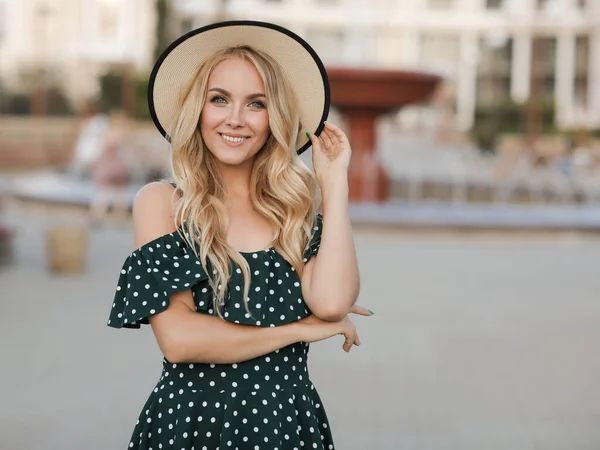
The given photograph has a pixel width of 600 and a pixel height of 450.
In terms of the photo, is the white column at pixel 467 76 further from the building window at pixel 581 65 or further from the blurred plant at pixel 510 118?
the blurred plant at pixel 510 118

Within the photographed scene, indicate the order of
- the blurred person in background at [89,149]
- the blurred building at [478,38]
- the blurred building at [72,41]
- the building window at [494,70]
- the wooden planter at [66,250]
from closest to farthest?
the wooden planter at [66,250] → the blurred person in background at [89,149] → the blurred building at [72,41] → the blurred building at [478,38] → the building window at [494,70]

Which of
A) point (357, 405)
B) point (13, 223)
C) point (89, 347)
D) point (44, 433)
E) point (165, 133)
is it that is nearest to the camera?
point (165, 133)

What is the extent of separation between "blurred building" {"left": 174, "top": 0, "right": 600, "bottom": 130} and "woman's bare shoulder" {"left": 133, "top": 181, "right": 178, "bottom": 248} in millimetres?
63118

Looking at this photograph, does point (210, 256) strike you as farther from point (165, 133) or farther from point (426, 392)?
point (426, 392)

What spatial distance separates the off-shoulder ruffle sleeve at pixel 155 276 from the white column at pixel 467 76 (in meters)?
63.7

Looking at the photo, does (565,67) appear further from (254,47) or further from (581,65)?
(254,47)

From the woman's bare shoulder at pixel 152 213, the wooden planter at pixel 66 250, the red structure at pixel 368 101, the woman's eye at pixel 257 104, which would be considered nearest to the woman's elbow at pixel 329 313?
the woman's bare shoulder at pixel 152 213

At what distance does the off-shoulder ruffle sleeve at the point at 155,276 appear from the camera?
2.75m

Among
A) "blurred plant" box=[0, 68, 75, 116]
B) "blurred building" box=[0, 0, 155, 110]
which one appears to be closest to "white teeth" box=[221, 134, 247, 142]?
"blurred plant" box=[0, 68, 75, 116]

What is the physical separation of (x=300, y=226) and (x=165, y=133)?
1.47 feet

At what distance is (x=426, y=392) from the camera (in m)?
6.85

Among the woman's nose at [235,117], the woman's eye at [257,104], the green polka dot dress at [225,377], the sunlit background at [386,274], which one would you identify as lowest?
the sunlit background at [386,274]

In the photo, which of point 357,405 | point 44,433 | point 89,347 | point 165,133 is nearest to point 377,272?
Result: point 89,347

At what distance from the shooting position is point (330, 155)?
3012 mm
